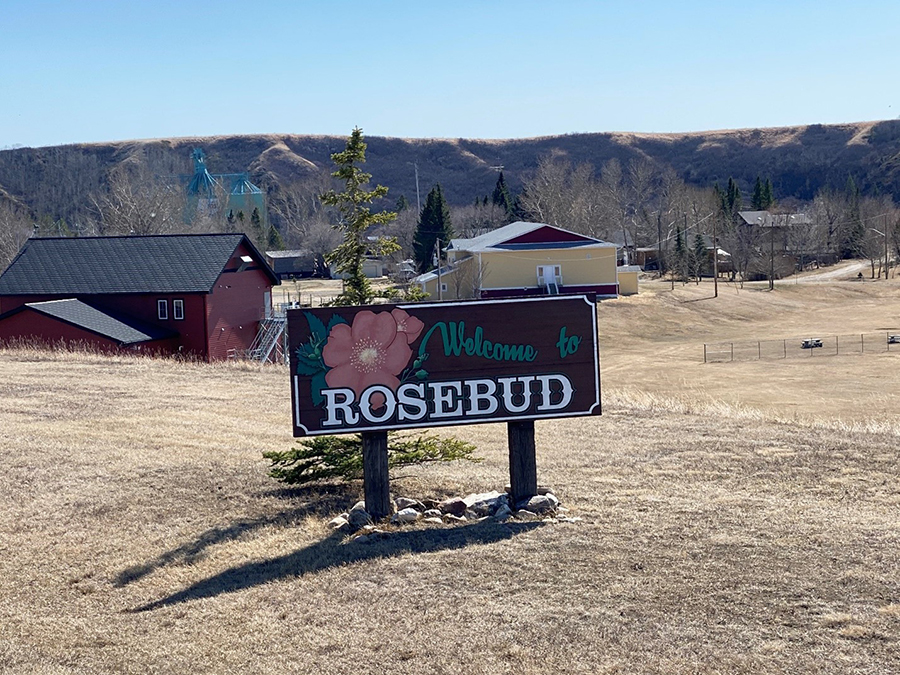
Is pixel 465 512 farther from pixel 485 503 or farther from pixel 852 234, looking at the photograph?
pixel 852 234

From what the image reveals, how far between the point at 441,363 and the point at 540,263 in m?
52.9

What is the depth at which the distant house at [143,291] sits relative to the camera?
38562mm

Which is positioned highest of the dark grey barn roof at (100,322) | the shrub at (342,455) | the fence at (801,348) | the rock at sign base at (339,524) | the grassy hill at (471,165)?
the grassy hill at (471,165)

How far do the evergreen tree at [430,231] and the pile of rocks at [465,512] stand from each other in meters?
71.6

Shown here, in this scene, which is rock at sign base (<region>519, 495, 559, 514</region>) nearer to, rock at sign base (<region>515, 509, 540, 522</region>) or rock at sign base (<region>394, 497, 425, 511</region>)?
rock at sign base (<region>515, 509, 540, 522</region>)

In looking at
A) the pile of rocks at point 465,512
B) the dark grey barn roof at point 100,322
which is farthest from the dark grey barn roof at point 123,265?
the pile of rocks at point 465,512

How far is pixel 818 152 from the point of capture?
581 ft

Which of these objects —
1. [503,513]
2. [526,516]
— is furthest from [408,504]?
[526,516]

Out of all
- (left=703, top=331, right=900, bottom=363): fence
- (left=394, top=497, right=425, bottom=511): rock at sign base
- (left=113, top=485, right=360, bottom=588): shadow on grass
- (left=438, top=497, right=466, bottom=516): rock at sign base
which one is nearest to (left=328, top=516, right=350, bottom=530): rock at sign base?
(left=113, top=485, right=360, bottom=588): shadow on grass

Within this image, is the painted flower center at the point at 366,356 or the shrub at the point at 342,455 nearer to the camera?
the painted flower center at the point at 366,356

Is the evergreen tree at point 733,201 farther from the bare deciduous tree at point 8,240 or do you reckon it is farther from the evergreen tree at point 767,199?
the bare deciduous tree at point 8,240

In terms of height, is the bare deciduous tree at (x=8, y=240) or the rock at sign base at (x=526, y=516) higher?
the bare deciduous tree at (x=8, y=240)

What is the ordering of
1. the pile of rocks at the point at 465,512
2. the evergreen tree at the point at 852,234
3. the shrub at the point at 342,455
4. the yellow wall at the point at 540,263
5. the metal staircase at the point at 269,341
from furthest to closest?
1. the evergreen tree at the point at 852,234
2. the yellow wall at the point at 540,263
3. the metal staircase at the point at 269,341
4. the shrub at the point at 342,455
5. the pile of rocks at the point at 465,512

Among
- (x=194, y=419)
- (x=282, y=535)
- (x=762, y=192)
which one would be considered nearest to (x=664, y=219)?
(x=762, y=192)
